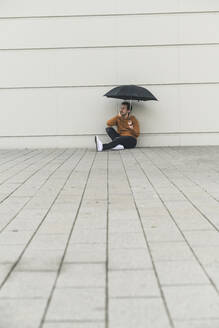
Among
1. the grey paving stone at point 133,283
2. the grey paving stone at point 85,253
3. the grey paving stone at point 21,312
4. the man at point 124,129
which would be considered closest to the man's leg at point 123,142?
the man at point 124,129

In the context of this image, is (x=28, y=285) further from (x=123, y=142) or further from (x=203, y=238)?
(x=123, y=142)

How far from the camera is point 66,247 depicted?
3.98 m

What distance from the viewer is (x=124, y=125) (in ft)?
43.7

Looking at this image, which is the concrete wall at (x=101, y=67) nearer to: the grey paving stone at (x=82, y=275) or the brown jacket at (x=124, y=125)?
the brown jacket at (x=124, y=125)

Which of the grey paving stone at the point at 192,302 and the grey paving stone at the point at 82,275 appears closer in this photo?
the grey paving stone at the point at 192,302

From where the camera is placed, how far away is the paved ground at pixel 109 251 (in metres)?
2.71

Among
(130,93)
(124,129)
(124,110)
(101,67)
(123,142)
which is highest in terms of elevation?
(101,67)

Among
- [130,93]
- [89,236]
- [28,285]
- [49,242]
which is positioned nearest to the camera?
[28,285]

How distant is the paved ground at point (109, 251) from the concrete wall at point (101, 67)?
618 centimetres

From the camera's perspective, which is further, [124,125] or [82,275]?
[124,125]

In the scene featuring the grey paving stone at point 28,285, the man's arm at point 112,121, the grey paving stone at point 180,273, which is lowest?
the grey paving stone at point 180,273

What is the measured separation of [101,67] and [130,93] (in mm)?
1765

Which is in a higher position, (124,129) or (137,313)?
(124,129)

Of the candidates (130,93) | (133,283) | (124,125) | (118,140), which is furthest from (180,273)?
(124,125)
